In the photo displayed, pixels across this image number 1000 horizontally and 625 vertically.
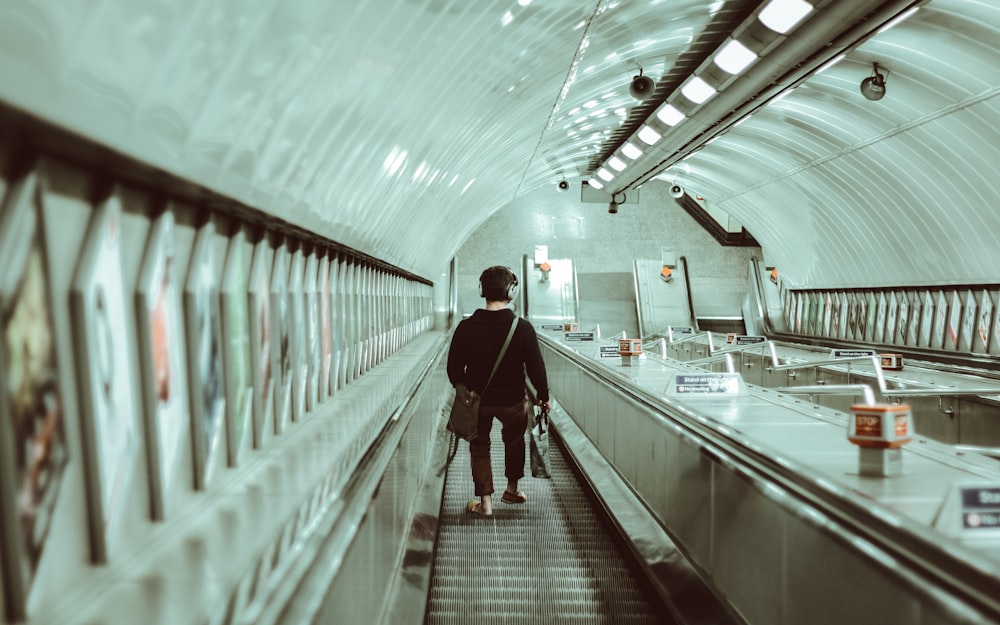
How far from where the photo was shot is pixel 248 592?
169cm

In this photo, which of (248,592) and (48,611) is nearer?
(248,592)

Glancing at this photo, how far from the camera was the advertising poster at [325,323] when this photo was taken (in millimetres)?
5473

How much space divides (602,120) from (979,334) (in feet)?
22.2

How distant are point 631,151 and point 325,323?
31.9ft

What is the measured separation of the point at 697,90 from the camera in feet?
31.3

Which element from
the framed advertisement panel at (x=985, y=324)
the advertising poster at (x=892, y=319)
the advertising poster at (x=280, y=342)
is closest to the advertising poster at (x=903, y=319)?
the advertising poster at (x=892, y=319)

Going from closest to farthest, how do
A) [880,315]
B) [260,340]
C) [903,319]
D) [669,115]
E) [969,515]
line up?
[969,515] < [260,340] < [669,115] < [903,319] < [880,315]

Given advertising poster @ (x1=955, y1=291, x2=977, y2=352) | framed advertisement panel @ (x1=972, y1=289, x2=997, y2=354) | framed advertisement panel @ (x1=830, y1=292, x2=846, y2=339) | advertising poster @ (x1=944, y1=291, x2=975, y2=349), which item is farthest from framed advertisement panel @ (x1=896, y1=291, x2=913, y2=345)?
framed advertisement panel @ (x1=830, y1=292, x2=846, y2=339)

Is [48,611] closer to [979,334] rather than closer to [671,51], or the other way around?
[671,51]

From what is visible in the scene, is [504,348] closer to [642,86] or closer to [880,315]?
[642,86]

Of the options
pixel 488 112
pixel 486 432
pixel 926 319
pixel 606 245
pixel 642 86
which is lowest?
pixel 486 432

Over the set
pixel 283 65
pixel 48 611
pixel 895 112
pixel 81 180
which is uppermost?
pixel 895 112

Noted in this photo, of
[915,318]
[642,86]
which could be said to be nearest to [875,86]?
[642,86]

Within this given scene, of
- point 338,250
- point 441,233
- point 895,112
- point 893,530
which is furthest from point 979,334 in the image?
point 893,530
